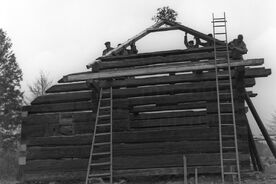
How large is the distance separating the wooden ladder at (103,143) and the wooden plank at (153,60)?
2.67 feet

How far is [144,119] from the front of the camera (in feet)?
50.3

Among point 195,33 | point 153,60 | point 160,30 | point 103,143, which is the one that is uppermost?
point 160,30

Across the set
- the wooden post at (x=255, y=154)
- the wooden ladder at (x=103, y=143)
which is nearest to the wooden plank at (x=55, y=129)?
the wooden ladder at (x=103, y=143)

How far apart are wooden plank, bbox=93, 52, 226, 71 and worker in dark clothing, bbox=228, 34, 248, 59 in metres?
0.54

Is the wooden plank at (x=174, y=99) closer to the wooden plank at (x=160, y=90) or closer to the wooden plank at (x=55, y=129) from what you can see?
the wooden plank at (x=160, y=90)

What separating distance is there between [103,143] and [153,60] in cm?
325

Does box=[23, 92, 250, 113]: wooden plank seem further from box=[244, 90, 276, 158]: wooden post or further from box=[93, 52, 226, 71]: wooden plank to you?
box=[244, 90, 276, 158]: wooden post

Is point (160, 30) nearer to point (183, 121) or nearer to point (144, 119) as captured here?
point (144, 119)

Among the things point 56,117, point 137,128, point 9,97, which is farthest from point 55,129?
point 9,97

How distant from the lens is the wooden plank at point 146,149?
1301 centimetres

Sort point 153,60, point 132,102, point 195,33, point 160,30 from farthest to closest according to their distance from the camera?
point 160,30, point 195,33, point 153,60, point 132,102

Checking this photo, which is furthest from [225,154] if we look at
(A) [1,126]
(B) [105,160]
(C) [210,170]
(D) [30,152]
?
(A) [1,126]

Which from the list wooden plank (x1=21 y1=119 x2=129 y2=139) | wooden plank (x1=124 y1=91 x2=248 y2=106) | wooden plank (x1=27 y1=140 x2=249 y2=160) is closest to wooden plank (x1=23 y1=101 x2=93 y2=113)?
wooden plank (x1=21 y1=119 x2=129 y2=139)

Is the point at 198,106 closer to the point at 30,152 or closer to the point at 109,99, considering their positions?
the point at 109,99
